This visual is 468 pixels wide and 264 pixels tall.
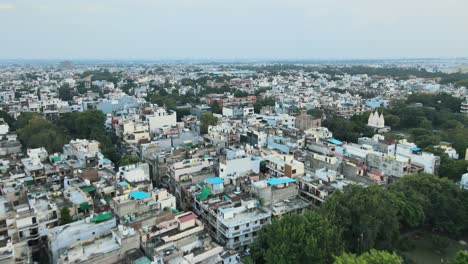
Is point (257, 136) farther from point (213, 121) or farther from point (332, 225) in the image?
point (332, 225)

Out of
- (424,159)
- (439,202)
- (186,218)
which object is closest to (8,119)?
(186,218)

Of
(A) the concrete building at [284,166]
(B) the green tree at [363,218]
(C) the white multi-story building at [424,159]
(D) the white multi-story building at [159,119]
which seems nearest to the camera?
(B) the green tree at [363,218]

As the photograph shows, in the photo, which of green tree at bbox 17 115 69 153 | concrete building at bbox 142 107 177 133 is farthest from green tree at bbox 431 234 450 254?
green tree at bbox 17 115 69 153

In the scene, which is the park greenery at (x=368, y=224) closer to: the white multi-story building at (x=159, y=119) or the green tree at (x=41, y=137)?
the green tree at (x=41, y=137)

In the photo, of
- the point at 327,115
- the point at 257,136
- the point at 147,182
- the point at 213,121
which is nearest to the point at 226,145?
the point at 257,136

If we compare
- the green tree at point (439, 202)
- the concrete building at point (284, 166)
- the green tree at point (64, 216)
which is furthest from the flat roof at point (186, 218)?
the green tree at point (439, 202)

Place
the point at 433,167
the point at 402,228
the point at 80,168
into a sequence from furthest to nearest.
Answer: the point at 433,167
the point at 80,168
the point at 402,228

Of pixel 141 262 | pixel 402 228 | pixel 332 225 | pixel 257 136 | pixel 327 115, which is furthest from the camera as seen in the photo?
pixel 327 115
